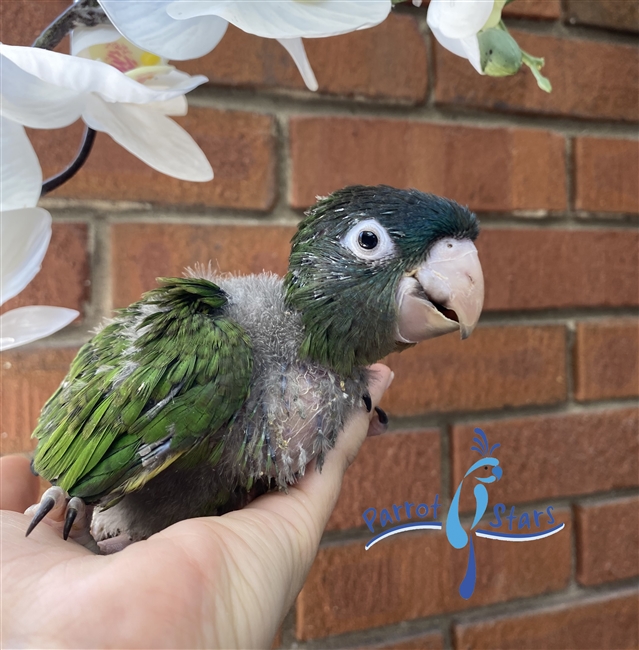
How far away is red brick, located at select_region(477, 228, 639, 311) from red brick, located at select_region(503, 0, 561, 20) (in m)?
0.24

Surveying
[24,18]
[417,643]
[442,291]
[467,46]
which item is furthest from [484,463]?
[24,18]

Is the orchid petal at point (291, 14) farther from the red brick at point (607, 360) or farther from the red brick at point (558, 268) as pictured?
the red brick at point (607, 360)

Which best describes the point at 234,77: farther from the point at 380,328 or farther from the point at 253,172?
the point at 380,328

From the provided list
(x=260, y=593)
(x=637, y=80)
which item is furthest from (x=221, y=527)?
(x=637, y=80)

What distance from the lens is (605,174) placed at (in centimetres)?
60

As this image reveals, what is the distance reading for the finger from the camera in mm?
364

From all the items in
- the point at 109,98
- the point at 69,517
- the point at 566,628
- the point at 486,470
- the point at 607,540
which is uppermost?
the point at 109,98

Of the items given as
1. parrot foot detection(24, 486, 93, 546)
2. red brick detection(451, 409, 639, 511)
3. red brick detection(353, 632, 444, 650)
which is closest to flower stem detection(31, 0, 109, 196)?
parrot foot detection(24, 486, 93, 546)

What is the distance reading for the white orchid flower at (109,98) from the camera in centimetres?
21

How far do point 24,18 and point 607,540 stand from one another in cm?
85

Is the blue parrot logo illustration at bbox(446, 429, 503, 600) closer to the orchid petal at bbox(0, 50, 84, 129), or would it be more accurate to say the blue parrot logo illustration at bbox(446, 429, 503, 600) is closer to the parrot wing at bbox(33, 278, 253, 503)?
the parrot wing at bbox(33, 278, 253, 503)

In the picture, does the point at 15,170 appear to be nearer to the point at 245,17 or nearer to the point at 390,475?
the point at 245,17

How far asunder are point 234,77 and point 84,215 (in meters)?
0.20

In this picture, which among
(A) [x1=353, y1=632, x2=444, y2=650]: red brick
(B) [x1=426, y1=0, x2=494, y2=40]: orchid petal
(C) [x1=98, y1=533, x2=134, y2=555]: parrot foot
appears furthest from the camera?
(A) [x1=353, y1=632, x2=444, y2=650]: red brick
